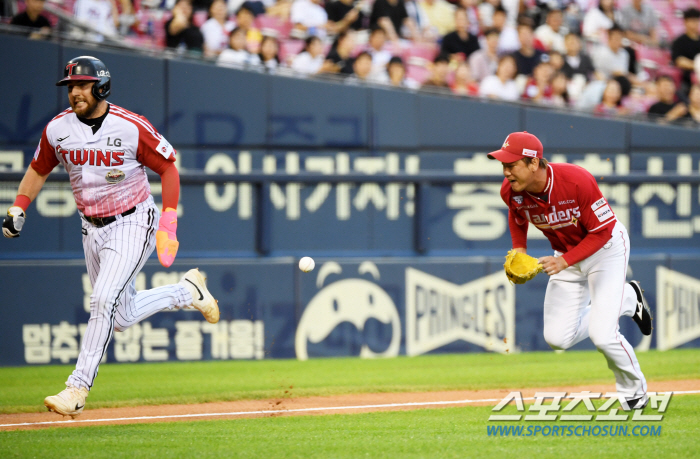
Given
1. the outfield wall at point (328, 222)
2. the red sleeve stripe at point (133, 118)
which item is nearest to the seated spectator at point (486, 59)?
the outfield wall at point (328, 222)

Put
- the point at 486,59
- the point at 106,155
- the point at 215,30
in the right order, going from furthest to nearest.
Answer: the point at 486,59, the point at 215,30, the point at 106,155

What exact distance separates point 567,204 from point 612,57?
798 centimetres

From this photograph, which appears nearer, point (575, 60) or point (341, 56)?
point (341, 56)

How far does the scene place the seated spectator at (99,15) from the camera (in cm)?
1033

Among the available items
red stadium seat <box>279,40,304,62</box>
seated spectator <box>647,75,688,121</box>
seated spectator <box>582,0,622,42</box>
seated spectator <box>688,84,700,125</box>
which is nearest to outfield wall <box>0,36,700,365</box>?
seated spectator <box>647,75,688,121</box>

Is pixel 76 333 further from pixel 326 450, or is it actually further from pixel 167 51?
pixel 326 450

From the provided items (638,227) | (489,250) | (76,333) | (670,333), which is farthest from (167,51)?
(670,333)

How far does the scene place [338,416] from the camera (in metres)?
5.95

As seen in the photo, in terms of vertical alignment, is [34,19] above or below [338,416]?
above

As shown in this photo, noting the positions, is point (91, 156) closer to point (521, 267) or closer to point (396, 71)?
point (521, 267)

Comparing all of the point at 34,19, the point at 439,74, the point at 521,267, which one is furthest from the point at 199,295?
the point at 439,74

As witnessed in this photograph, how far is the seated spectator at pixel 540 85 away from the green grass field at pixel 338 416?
12.7 feet

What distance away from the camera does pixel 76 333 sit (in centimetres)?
852

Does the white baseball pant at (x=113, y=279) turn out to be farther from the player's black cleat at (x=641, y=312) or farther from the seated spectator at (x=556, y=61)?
the seated spectator at (x=556, y=61)
